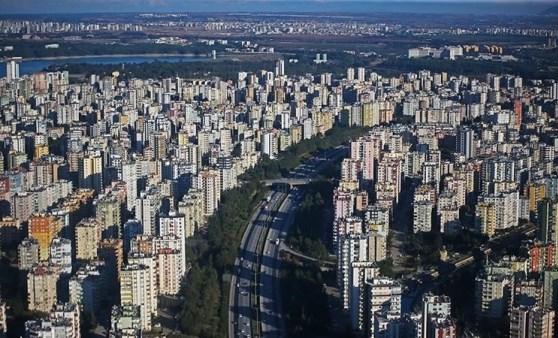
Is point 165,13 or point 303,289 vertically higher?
point 165,13

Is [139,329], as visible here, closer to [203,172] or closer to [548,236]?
[548,236]

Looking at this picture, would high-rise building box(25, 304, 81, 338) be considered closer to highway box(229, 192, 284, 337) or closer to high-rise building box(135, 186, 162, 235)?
highway box(229, 192, 284, 337)

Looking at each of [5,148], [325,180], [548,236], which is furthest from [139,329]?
[5,148]

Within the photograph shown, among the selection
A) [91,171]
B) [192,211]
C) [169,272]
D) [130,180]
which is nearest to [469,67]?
[91,171]

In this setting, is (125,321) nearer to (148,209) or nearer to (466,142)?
(148,209)

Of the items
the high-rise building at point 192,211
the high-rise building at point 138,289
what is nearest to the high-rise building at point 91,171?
the high-rise building at point 192,211

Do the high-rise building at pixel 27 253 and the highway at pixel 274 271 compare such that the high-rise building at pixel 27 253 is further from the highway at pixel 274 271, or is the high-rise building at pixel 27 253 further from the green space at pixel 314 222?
the green space at pixel 314 222

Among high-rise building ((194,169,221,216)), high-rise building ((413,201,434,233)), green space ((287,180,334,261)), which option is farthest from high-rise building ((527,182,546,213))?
high-rise building ((194,169,221,216))

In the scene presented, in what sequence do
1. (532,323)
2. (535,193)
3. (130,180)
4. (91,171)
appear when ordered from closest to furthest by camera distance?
1. (532,323)
2. (535,193)
3. (130,180)
4. (91,171)
